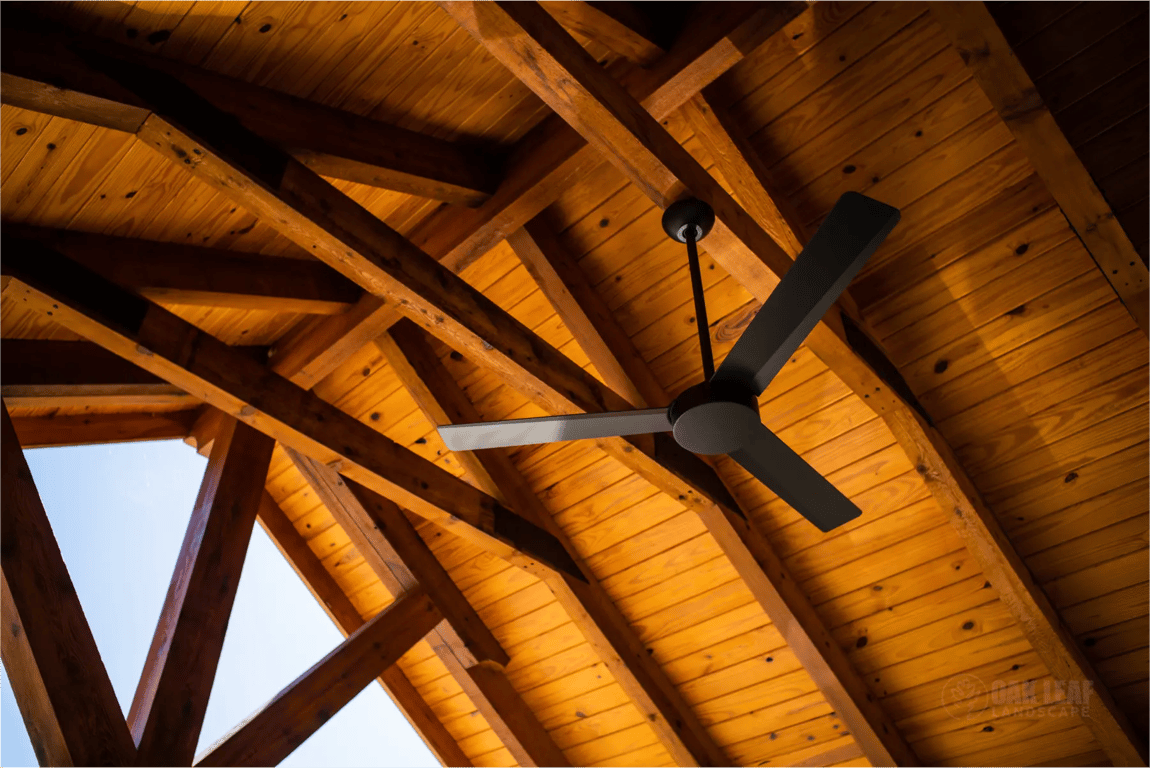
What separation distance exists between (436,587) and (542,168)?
184 centimetres

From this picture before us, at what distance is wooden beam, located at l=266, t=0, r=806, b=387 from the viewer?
2.40 meters

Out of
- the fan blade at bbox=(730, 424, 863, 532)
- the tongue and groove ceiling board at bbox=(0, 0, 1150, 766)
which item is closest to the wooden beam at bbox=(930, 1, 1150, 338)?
the tongue and groove ceiling board at bbox=(0, 0, 1150, 766)

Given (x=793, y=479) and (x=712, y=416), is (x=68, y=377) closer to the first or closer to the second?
(x=712, y=416)

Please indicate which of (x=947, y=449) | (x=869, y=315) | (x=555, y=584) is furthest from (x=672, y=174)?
(x=555, y=584)

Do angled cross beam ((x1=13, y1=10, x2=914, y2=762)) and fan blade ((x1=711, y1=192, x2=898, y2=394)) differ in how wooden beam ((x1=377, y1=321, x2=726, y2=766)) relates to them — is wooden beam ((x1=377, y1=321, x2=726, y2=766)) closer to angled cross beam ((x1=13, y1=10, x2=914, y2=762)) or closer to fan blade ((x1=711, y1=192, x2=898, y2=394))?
angled cross beam ((x1=13, y1=10, x2=914, y2=762))

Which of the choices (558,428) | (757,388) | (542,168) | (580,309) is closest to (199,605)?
(558,428)

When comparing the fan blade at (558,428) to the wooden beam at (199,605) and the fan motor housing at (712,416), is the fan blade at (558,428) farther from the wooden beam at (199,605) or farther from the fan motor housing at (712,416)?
the wooden beam at (199,605)

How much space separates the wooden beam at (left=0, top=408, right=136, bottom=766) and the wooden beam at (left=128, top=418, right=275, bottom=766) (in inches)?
9.2

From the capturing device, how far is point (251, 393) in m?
2.65

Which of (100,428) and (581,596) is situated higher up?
(100,428)

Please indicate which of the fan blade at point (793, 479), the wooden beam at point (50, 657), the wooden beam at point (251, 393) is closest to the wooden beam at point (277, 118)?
the wooden beam at point (251, 393)

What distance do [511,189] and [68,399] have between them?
156 centimetres

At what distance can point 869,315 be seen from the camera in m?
2.98

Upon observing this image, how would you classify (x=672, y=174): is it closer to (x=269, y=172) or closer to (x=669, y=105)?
(x=669, y=105)
